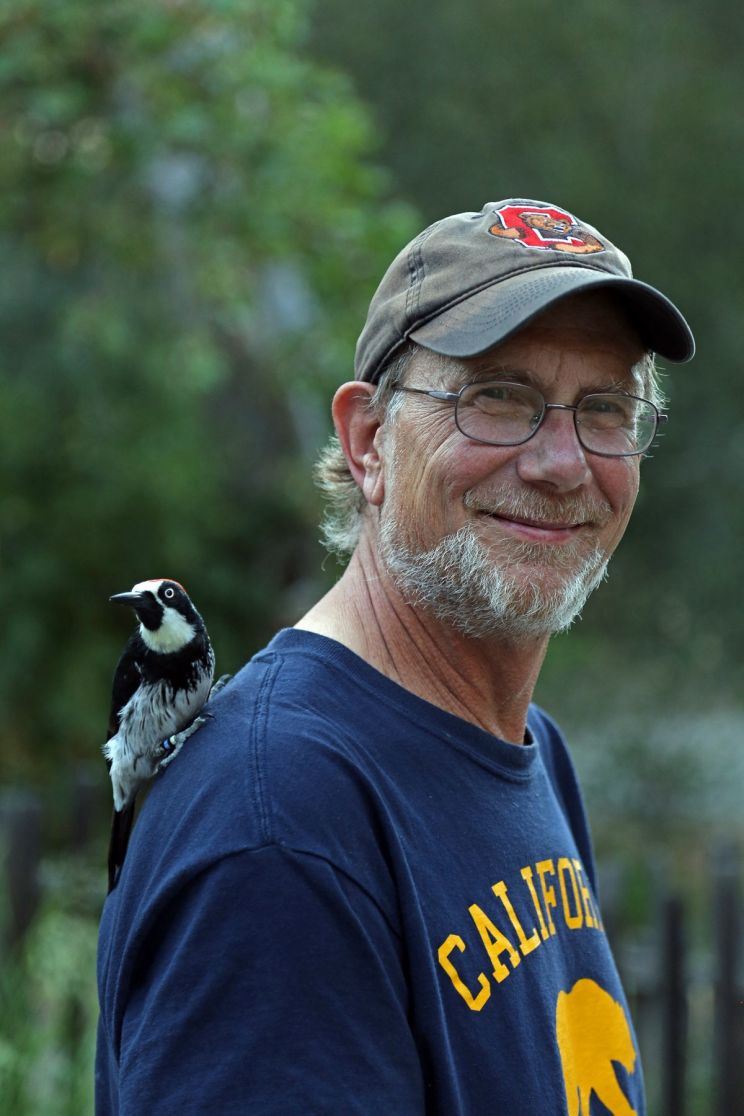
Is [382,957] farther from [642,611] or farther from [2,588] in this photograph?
[642,611]

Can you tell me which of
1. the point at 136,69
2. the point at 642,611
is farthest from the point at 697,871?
the point at 136,69

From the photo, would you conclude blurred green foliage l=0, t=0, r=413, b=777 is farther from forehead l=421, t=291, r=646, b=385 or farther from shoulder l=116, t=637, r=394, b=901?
shoulder l=116, t=637, r=394, b=901

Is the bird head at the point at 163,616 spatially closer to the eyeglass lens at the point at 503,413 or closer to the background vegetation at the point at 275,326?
the eyeglass lens at the point at 503,413

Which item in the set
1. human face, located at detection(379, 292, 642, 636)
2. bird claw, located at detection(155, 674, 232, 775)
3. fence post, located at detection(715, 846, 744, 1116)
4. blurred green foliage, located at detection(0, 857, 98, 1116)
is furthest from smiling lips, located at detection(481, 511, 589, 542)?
fence post, located at detection(715, 846, 744, 1116)

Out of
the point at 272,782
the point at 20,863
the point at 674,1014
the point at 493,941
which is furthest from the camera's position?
the point at 20,863

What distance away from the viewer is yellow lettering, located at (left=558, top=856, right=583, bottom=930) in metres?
1.80

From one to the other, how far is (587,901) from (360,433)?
2.49 feet

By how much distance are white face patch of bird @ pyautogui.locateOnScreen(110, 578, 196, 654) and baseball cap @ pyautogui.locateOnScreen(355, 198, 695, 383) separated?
43 centimetres

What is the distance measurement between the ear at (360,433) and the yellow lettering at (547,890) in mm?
557

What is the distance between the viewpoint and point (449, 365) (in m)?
1.77

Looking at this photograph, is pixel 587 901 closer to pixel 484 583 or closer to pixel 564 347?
pixel 484 583

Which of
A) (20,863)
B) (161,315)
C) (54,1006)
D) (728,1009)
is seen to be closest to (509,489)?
(728,1009)

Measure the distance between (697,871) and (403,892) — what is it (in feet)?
31.6

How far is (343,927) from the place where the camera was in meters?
1.38
